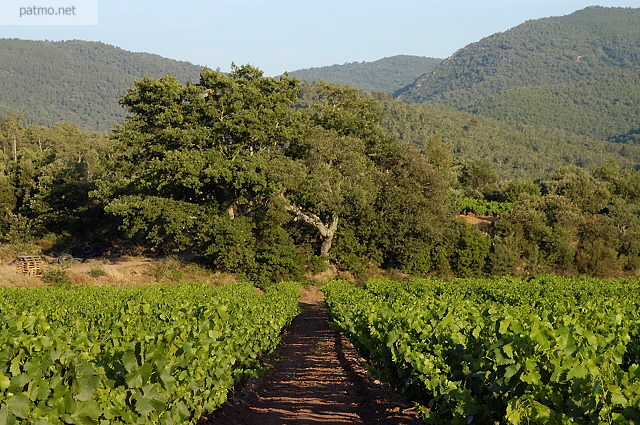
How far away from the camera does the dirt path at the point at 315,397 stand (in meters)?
11.1

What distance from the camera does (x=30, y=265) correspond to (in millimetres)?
38344

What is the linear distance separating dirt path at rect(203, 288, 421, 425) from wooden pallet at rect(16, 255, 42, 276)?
22373 millimetres

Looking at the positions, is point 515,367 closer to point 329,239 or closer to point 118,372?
point 118,372

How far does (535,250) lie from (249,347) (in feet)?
133

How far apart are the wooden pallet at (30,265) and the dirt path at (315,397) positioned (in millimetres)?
22373

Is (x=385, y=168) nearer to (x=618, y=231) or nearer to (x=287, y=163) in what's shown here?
(x=287, y=163)

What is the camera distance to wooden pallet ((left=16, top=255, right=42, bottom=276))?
124 ft

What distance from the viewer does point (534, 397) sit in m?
5.94

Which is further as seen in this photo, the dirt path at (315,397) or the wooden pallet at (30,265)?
the wooden pallet at (30,265)

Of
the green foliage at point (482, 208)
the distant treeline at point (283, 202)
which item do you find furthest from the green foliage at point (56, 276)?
the green foliage at point (482, 208)

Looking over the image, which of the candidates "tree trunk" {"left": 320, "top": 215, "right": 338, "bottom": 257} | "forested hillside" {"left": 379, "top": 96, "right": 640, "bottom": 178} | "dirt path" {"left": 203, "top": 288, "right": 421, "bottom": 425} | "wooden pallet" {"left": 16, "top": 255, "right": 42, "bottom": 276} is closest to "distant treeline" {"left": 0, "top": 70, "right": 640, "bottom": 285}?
"tree trunk" {"left": 320, "top": 215, "right": 338, "bottom": 257}

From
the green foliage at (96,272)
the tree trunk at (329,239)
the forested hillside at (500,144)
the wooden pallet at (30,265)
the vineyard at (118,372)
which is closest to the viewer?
the vineyard at (118,372)

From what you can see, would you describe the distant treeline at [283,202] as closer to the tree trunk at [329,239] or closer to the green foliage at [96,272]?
the tree trunk at [329,239]

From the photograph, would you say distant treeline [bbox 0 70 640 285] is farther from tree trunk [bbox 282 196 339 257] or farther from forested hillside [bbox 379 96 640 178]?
forested hillside [bbox 379 96 640 178]
